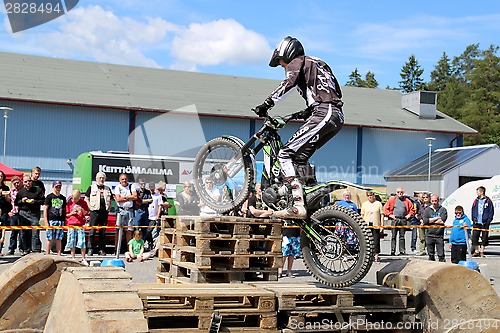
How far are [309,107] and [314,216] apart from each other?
46.3 inches

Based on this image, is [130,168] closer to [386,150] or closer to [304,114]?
[304,114]

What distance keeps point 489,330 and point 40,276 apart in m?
4.75

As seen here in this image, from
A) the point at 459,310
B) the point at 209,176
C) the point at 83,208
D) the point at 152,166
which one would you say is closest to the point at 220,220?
the point at 209,176

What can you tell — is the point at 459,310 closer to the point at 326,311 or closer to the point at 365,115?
the point at 326,311

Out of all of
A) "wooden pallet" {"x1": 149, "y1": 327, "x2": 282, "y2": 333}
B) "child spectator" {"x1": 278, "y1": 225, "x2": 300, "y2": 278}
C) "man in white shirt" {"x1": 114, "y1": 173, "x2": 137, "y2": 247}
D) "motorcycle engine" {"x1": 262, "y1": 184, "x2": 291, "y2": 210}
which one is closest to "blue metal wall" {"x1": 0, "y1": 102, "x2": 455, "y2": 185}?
"man in white shirt" {"x1": 114, "y1": 173, "x2": 137, "y2": 247}

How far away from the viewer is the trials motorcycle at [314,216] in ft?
22.1

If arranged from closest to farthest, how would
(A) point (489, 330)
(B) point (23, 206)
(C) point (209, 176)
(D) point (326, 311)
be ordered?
(D) point (326, 311) → (A) point (489, 330) → (C) point (209, 176) → (B) point (23, 206)

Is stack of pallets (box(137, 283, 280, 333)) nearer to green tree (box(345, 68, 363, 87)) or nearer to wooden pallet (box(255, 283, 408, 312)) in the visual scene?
wooden pallet (box(255, 283, 408, 312))

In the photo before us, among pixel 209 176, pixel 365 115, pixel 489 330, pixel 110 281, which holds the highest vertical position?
pixel 365 115

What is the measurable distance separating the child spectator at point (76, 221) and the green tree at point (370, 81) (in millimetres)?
91388

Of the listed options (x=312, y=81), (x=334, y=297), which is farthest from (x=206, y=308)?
(x=312, y=81)

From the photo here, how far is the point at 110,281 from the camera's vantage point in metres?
5.63

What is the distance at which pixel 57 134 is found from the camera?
40.2m

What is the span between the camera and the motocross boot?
276 inches
